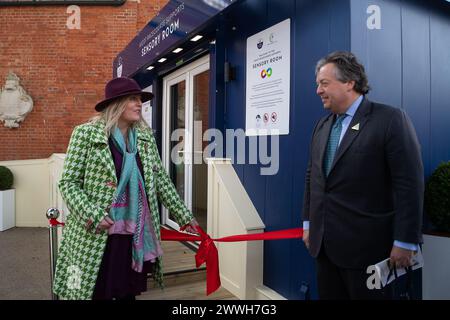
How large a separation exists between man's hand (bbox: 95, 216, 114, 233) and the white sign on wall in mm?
1648

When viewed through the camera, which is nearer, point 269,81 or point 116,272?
point 116,272

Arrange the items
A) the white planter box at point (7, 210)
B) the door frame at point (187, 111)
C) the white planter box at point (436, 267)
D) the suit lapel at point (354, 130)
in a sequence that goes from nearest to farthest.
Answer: the suit lapel at point (354, 130) → the white planter box at point (436, 267) → the door frame at point (187, 111) → the white planter box at point (7, 210)

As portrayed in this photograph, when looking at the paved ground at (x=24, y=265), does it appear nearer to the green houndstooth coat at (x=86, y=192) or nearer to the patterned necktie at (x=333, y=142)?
the green houndstooth coat at (x=86, y=192)

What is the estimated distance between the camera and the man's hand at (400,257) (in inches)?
69.2

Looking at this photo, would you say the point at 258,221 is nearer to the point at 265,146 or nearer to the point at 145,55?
the point at 265,146

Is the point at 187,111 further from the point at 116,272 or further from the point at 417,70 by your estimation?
the point at 116,272

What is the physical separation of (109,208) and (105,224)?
94 millimetres

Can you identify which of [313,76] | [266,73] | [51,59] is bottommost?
[313,76]

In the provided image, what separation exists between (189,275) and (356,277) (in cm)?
246

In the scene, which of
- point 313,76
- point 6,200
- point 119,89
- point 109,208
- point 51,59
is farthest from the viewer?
point 51,59

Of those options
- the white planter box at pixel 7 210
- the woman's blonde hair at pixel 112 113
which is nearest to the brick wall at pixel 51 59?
the white planter box at pixel 7 210

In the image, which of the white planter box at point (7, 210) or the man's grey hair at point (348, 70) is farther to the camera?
the white planter box at point (7, 210)

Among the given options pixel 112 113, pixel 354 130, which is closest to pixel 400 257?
pixel 354 130

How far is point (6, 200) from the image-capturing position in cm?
859
